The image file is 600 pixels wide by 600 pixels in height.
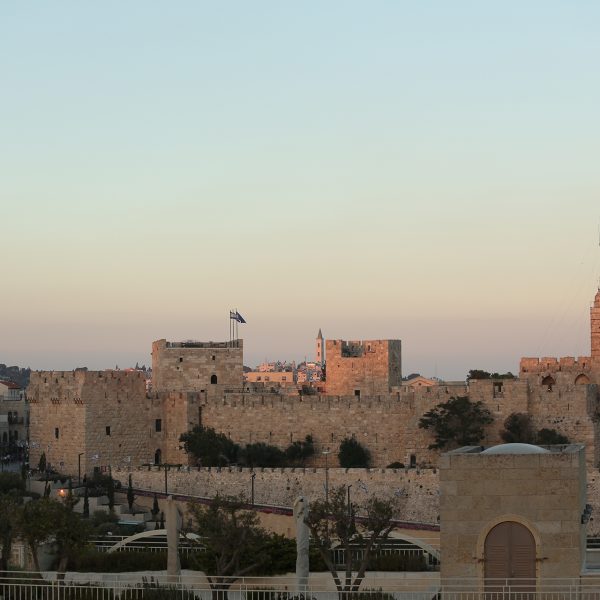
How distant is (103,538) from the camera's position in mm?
35062

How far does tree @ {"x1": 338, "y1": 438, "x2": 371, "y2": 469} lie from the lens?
5025 centimetres

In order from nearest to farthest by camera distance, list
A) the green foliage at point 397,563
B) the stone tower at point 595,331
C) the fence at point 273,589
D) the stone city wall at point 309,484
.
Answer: the fence at point 273,589
the green foliage at point 397,563
the stone city wall at point 309,484
the stone tower at point 595,331

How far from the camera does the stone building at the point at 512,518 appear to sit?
20.8m

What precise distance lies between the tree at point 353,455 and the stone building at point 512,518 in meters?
28.8

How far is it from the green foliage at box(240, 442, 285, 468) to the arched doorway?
29.7m

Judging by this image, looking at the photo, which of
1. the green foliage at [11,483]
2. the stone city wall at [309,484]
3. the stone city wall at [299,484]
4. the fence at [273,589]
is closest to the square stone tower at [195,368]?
the stone city wall at [309,484]

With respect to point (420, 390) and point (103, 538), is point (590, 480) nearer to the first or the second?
point (420, 390)

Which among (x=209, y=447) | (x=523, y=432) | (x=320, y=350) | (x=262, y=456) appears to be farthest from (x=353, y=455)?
(x=320, y=350)

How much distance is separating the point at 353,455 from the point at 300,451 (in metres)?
1.92

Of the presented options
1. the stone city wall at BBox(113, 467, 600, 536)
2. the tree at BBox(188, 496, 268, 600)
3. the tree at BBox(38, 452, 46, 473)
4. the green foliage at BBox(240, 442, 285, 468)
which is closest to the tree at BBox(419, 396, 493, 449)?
the stone city wall at BBox(113, 467, 600, 536)

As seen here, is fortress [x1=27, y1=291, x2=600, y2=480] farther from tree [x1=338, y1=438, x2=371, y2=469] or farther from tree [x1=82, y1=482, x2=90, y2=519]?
tree [x1=82, y1=482, x2=90, y2=519]

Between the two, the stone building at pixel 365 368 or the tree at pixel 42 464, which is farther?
the stone building at pixel 365 368

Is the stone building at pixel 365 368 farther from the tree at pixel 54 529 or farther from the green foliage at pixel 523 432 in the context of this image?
the tree at pixel 54 529

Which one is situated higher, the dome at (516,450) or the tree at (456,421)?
the tree at (456,421)
